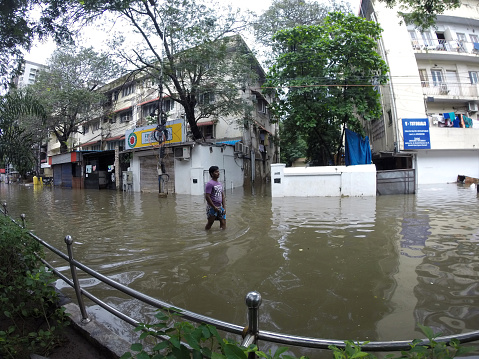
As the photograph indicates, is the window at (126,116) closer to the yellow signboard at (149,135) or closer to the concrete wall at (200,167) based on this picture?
the yellow signboard at (149,135)

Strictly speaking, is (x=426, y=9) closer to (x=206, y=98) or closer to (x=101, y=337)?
(x=101, y=337)

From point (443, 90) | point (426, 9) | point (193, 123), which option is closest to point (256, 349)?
point (426, 9)

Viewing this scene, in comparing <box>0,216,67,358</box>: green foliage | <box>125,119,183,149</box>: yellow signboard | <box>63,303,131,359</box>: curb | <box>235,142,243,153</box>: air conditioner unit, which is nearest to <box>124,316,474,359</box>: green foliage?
<box>63,303,131,359</box>: curb

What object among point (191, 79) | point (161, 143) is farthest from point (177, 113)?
point (161, 143)

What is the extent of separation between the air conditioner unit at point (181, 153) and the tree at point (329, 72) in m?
5.74

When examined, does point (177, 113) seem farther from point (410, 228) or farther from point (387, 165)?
point (410, 228)

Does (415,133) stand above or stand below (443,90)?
below

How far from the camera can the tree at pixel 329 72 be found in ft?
48.6

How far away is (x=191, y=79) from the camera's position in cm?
1750

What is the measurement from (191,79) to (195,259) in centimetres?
1465

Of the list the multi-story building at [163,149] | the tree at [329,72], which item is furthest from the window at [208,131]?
the tree at [329,72]

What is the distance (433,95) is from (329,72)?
9.08 metres

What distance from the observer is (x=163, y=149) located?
16.4 metres

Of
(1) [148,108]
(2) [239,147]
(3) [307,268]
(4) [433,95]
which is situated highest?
(1) [148,108]
